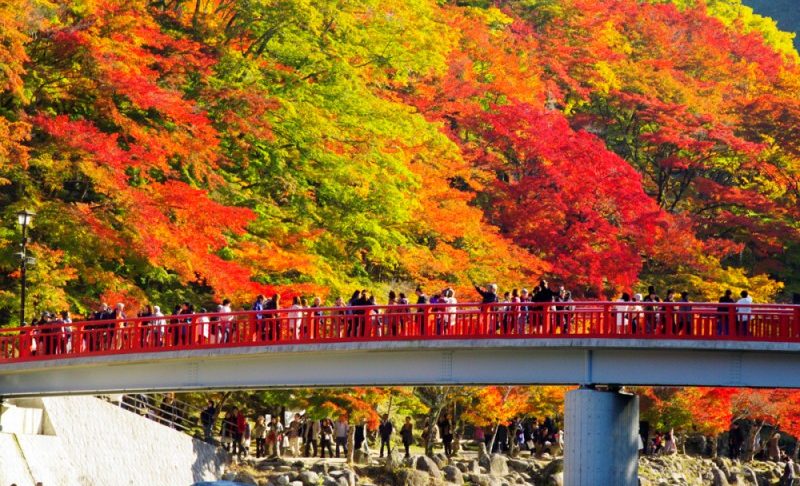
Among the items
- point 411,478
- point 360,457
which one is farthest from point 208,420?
point 411,478

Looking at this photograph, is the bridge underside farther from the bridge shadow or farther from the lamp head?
the bridge shadow

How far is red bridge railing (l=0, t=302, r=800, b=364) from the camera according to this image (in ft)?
105

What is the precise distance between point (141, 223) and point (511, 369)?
13.2 meters

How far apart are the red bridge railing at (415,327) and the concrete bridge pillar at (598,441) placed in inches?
56.6

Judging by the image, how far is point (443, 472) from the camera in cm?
4347

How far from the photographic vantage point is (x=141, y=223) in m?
42.2

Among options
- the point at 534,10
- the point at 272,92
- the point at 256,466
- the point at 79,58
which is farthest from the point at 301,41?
the point at 534,10

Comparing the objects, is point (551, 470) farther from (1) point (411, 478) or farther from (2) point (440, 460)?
(1) point (411, 478)

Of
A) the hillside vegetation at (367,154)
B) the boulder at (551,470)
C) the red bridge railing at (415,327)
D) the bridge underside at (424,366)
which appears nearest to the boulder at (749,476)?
the hillside vegetation at (367,154)

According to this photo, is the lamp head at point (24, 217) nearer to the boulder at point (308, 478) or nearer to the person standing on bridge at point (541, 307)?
the boulder at point (308, 478)

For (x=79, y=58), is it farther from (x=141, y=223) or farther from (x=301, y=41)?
(x=301, y=41)

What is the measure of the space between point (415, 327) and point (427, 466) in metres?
10.4

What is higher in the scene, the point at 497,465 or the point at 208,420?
the point at 208,420

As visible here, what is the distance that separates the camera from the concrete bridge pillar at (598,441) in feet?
106
